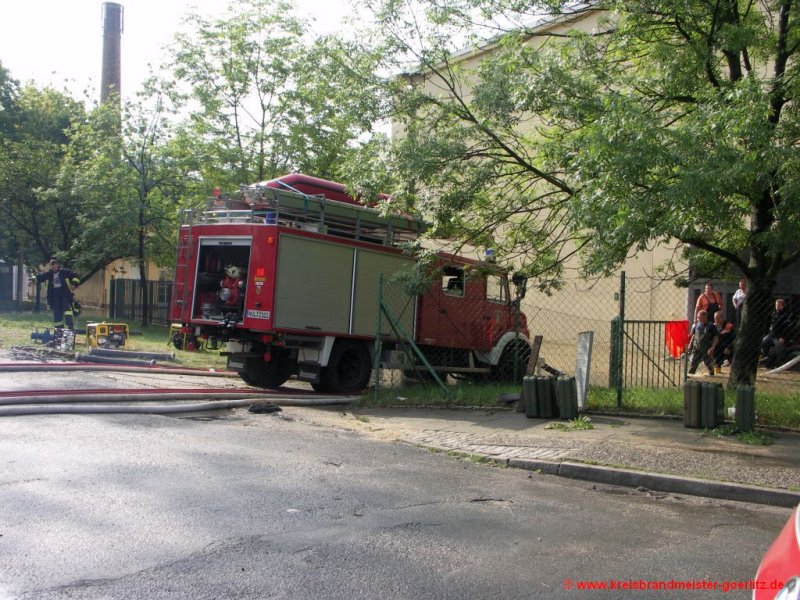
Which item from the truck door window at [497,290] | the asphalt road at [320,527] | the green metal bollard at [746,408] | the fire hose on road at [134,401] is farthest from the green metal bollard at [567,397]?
the truck door window at [497,290]

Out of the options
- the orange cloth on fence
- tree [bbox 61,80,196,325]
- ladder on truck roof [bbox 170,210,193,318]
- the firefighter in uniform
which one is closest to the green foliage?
tree [bbox 61,80,196,325]

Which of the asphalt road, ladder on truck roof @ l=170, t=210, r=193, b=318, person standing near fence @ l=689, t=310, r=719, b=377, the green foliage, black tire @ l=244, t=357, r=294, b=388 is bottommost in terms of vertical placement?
the asphalt road

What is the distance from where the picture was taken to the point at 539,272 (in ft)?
39.0

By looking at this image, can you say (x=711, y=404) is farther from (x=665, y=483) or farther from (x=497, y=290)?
(x=497, y=290)

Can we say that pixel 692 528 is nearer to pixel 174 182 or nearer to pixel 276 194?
pixel 276 194

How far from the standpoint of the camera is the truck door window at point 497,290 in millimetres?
14797

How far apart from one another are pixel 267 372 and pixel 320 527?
8.27m

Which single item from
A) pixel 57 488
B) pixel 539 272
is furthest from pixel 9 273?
pixel 57 488

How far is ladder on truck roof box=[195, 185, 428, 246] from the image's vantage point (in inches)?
464

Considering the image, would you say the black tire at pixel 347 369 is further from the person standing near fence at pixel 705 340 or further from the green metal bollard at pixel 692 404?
the person standing near fence at pixel 705 340

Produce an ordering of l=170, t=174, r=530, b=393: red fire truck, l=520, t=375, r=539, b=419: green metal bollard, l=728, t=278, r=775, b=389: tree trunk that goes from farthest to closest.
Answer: l=170, t=174, r=530, b=393: red fire truck → l=728, t=278, r=775, b=389: tree trunk → l=520, t=375, r=539, b=419: green metal bollard

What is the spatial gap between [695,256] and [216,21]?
15573 mm

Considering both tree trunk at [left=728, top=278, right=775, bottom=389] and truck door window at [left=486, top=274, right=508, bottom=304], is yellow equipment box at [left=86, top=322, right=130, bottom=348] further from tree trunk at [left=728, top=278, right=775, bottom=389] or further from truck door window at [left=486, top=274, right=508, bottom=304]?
tree trunk at [left=728, top=278, right=775, bottom=389]

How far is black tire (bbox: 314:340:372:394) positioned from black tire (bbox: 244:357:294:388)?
713 millimetres
